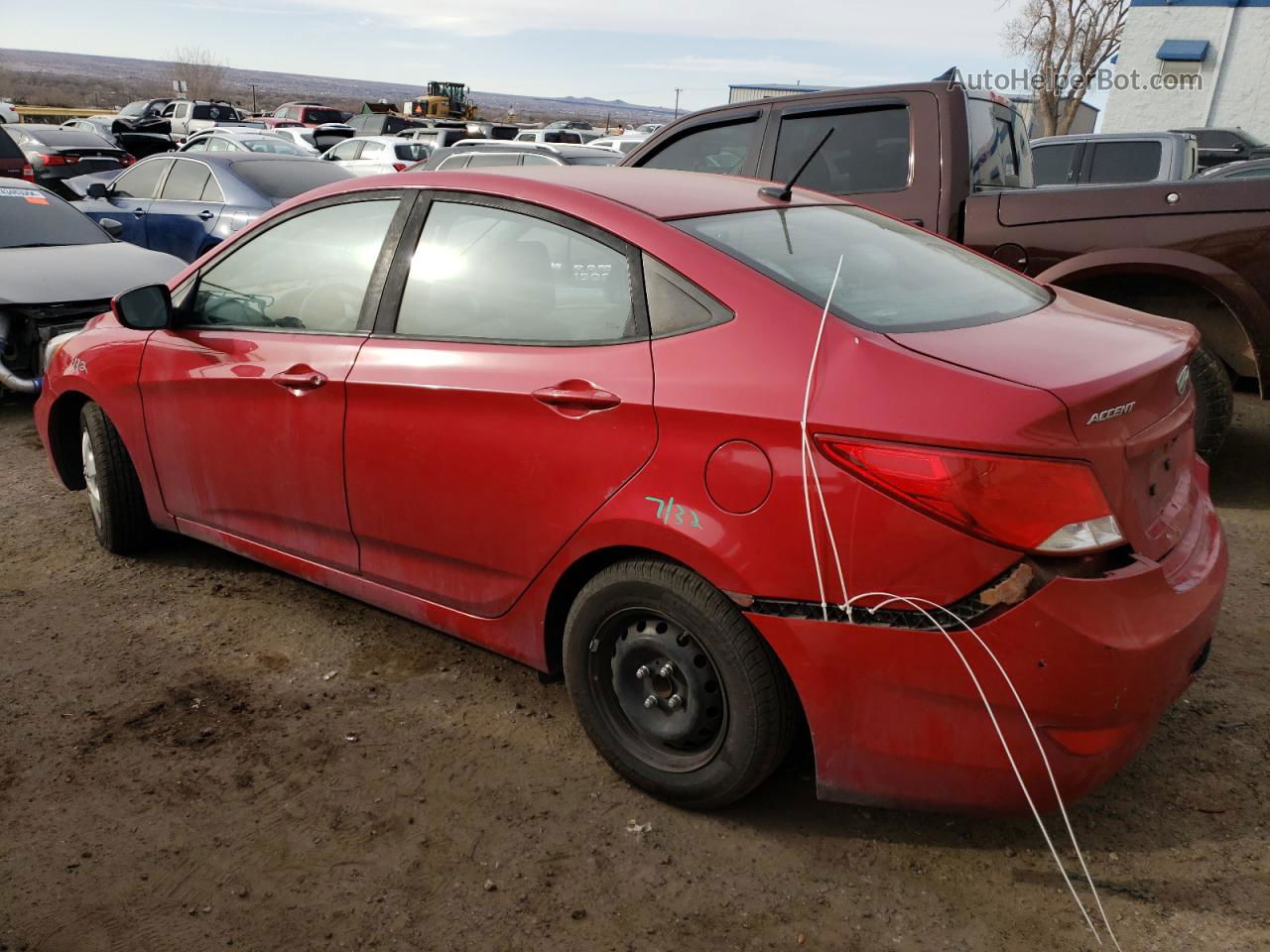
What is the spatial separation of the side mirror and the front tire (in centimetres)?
205

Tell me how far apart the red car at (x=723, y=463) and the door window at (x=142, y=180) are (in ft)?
24.1

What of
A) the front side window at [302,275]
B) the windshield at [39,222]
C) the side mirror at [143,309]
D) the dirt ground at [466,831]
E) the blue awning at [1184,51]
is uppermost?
the blue awning at [1184,51]

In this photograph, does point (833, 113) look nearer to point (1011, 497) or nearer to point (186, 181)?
point (1011, 497)

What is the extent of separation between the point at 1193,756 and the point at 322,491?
271 centimetres

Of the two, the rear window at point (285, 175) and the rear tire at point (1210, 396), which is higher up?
the rear window at point (285, 175)

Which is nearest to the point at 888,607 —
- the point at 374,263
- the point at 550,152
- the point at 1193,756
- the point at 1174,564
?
the point at 1174,564

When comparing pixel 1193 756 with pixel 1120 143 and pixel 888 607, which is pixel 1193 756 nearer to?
pixel 888 607

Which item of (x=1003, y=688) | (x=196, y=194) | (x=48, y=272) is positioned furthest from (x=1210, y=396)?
(x=196, y=194)

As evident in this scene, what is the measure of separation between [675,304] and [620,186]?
25.5 inches

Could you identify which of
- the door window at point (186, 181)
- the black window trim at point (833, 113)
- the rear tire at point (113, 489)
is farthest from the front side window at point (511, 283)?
the door window at point (186, 181)

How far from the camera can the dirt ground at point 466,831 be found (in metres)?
2.37

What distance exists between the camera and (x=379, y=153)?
18.6m

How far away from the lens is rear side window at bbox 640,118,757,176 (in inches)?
246

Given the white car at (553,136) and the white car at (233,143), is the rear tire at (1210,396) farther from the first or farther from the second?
the white car at (553,136)
